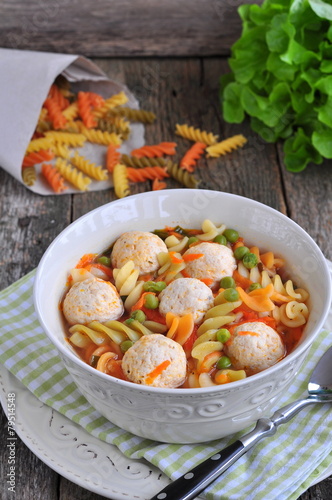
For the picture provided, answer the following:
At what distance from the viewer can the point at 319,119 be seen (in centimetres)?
398

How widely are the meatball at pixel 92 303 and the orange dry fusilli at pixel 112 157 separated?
68.3 inches

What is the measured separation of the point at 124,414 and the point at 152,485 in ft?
0.89

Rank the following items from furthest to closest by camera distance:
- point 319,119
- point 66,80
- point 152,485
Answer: point 66,80 → point 319,119 → point 152,485

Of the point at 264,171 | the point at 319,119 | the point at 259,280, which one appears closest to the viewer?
the point at 259,280

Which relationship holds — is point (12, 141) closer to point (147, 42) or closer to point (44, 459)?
point (147, 42)

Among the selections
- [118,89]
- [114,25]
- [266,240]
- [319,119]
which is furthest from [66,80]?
[266,240]

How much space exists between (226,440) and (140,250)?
86 cm

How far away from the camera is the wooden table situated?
3.69 meters

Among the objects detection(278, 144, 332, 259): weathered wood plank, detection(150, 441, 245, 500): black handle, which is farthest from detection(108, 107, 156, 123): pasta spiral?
detection(150, 441, 245, 500): black handle

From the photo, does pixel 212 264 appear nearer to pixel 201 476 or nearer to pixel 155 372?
pixel 155 372

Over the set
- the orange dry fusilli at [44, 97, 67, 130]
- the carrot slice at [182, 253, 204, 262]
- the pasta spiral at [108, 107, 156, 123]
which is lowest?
the pasta spiral at [108, 107, 156, 123]

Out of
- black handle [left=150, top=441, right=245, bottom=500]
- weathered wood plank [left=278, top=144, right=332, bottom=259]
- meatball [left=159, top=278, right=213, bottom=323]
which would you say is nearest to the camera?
black handle [left=150, top=441, right=245, bottom=500]

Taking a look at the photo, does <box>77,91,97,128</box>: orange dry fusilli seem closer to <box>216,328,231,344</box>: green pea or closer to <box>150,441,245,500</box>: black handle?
<box>216,328,231,344</box>: green pea

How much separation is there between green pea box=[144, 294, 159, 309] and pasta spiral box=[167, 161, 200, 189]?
161 cm
